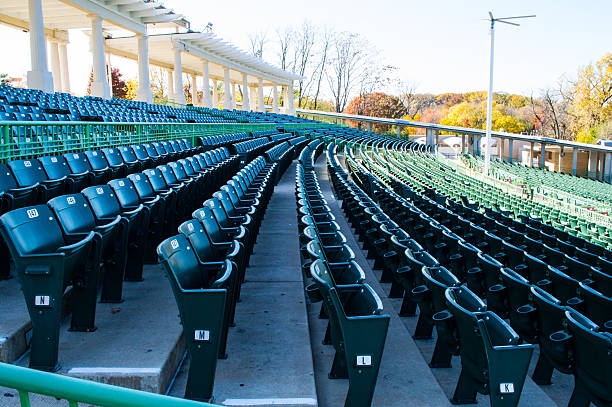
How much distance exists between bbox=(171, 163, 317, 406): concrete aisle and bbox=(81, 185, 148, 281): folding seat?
3.47 ft

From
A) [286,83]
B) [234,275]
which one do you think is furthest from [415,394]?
[286,83]

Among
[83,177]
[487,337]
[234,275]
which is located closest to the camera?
[487,337]

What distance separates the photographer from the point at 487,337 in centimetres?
304

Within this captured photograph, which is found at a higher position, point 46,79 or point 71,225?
point 46,79

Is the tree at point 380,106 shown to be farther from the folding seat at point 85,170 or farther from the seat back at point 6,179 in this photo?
the seat back at point 6,179

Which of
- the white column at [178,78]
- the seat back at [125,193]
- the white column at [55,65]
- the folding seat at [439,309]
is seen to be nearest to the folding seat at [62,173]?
the seat back at [125,193]

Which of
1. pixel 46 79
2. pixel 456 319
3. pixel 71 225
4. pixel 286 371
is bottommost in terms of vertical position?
pixel 286 371

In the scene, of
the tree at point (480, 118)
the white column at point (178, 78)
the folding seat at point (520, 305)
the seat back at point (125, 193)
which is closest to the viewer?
the folding seat at point (520, 305)

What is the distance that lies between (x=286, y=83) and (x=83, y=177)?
203ft

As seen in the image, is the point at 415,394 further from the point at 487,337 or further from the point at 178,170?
the point at 178,170

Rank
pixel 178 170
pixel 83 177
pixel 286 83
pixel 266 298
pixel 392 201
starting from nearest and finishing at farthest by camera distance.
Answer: pixel 266 298
pixel 83 177
pixel 178 170
pixel 392 201
pixel 286 83

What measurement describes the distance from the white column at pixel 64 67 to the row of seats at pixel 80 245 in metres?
32.1

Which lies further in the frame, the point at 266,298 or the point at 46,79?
the point at 46,79

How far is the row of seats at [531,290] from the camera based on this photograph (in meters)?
3.45
